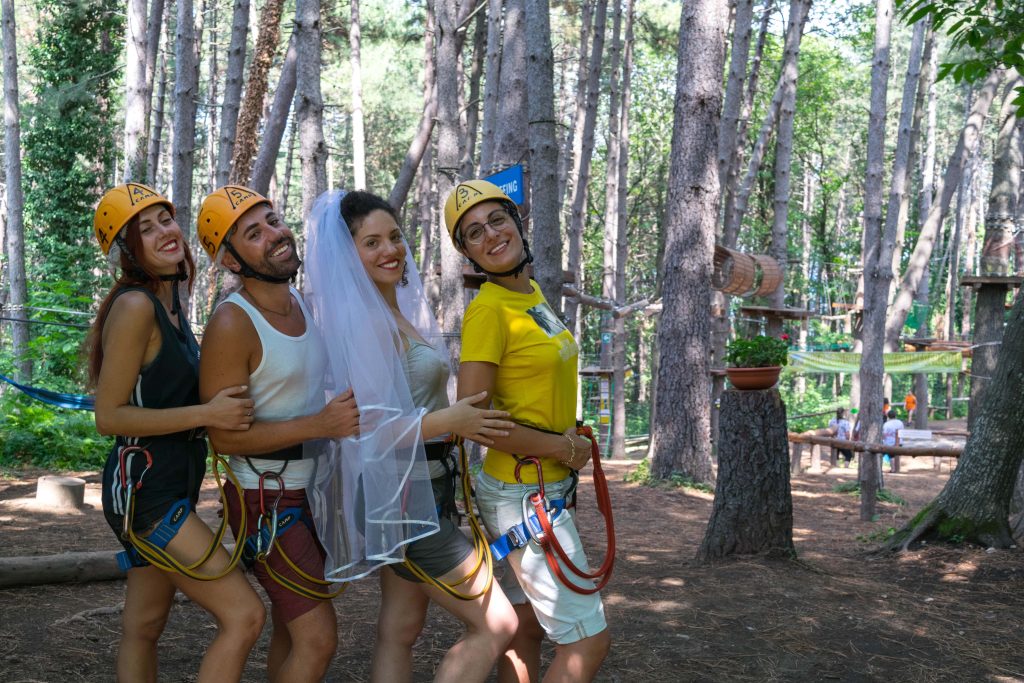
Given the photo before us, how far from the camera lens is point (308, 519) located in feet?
9.25

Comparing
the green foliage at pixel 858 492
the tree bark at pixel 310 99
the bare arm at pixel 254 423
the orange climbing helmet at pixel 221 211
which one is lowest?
the green foliage at pixel 858 492

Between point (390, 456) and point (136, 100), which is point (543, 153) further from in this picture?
point (136, 100)

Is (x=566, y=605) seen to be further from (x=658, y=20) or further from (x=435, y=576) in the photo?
(x=658, y=20)

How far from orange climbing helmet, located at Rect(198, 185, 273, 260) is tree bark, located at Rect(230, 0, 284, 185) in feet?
27.1

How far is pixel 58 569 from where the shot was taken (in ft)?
17.1

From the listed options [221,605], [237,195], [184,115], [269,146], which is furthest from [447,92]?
[221,605]

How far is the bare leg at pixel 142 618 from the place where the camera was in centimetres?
289

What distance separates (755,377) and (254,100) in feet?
25.1

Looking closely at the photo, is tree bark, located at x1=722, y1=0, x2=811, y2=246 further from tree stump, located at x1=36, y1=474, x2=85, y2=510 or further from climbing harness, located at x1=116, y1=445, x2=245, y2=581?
climbing harness, located at x1=116, y1=445, x2=245, y2=581

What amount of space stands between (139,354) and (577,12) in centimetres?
2227

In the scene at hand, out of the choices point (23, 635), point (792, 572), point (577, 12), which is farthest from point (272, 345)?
point (577, 12)

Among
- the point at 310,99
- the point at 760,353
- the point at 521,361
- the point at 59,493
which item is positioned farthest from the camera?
the point at 59,493

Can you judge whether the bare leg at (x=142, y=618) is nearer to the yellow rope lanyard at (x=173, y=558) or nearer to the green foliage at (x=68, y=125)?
the yellow rope lanyard at (x=173, y=558)

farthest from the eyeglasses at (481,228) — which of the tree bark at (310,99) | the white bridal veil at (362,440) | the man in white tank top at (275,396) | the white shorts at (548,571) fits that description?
the tree bark at (310,99)
